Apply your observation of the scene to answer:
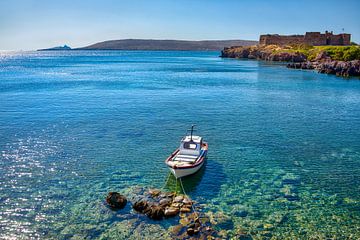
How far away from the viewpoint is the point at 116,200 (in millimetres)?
23703

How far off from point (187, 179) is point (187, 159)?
2056 millimetres

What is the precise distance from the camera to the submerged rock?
23.5 m

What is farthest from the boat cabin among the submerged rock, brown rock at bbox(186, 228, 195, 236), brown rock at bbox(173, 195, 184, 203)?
brown rock at bbox(186, 228, 195, 236)

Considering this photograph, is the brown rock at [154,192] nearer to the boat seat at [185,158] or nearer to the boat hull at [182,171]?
the boat hull at [182,171]

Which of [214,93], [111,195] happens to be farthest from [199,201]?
[214,93]

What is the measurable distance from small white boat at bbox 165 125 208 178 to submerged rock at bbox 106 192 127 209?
5806mm

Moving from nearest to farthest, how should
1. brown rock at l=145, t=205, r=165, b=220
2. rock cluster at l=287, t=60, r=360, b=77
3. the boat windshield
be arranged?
1. brown rock at l=145, t=205, r=165, b=220
2. the boat windshield
3. rock cluster at l=287, t=60, r=360, b=77

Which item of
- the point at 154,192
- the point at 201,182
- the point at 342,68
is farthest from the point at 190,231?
the point at 342,68

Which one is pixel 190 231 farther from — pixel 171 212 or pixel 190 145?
pixel 190 145

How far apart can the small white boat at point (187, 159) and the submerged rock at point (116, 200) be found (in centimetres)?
581

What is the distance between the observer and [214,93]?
249ft

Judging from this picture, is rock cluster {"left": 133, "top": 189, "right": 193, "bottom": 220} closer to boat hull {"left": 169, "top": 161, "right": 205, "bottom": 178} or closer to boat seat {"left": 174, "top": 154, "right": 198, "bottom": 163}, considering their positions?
boat hull {"left": 169, "top": 161, "right": 205, "bottom": 178}

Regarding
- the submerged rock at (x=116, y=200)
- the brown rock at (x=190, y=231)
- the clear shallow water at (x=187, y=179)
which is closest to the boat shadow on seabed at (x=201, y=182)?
the clear shallow water at (x=187, y=179)

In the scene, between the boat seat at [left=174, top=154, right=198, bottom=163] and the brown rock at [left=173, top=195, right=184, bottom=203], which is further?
the boat seat at [left=174, top=154, right=198, bottom=163]
